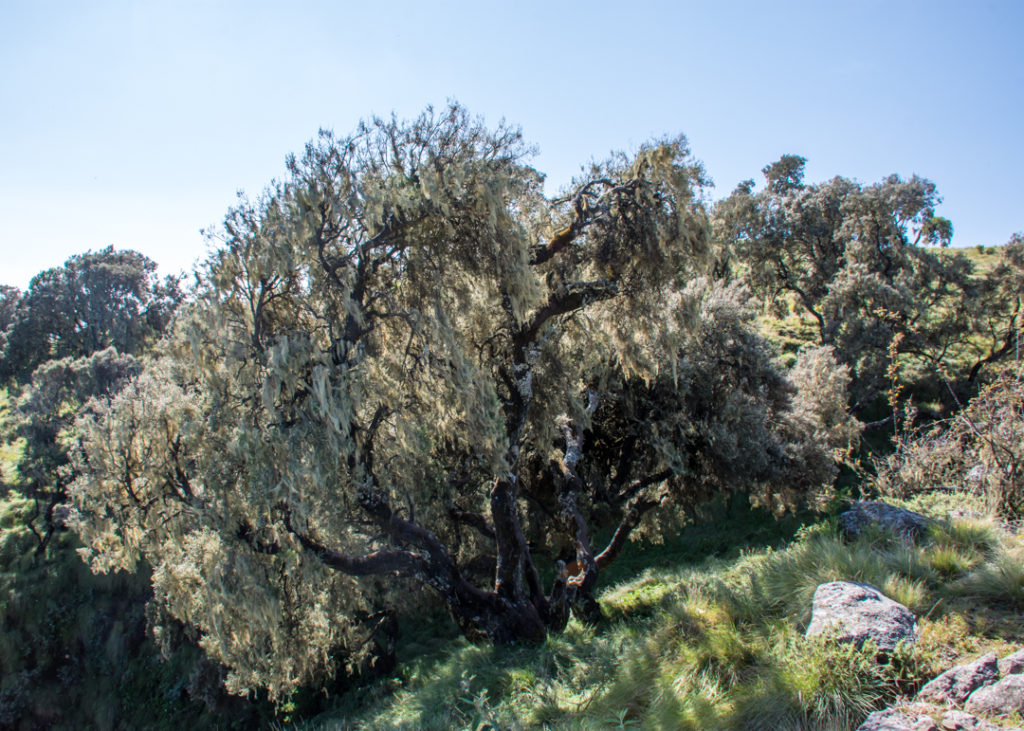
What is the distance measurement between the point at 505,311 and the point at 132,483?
24.8 ft

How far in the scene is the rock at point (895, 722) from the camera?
313cm

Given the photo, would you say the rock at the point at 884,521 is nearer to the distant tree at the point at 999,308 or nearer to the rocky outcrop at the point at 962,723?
the rocky outcrop at the point at 962,723

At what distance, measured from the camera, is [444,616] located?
1458 cm

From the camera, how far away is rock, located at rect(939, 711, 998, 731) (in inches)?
118

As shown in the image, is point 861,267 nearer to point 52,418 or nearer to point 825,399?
point 825,399

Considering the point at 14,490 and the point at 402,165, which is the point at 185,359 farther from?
the point at 14,490

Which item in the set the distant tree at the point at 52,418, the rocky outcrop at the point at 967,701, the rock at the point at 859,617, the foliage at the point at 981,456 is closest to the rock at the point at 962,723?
the rocky outcrop at the point at 967,701

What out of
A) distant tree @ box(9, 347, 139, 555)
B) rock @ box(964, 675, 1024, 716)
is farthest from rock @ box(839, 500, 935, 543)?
distant tree @ box(9, 347, 139, 555)

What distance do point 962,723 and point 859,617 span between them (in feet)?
3.30

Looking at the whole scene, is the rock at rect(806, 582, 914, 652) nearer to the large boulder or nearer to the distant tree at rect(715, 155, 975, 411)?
the large boulder

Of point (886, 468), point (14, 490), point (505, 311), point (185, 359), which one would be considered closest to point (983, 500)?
point (886, 468)

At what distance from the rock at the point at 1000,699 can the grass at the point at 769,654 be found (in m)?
0.51

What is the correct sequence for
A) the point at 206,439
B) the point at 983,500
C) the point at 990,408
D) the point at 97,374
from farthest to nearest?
the point at 97,374 → the point at 206,439 → the point at 990,408 → the point at 983,500

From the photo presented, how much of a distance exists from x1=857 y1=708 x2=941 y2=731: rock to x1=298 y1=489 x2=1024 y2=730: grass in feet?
0.45
